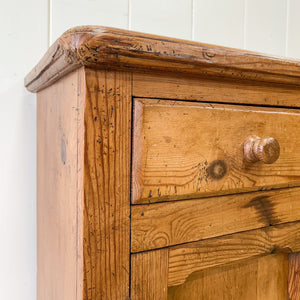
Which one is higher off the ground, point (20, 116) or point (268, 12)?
point (268, 12)

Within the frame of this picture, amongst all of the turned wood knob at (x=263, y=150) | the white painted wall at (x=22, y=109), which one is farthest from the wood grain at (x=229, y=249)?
the white painted wall at (x=22, y=109)

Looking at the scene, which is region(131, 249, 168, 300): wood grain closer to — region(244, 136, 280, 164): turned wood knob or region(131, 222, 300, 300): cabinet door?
region(131, 222, 300, 300): cabinet door

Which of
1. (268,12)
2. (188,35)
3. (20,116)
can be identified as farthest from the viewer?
(268,12)

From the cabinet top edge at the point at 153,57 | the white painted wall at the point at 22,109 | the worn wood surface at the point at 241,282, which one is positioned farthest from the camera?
the white painted wall at the point at 22,109

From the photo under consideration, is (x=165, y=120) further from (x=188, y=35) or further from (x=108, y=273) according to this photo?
(x=188, y=35)

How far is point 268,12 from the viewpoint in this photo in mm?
1042

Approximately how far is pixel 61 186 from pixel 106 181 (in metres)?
0.12

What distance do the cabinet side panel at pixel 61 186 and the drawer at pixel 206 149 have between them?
7 cm

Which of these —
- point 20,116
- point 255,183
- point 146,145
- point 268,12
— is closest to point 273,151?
point 255,183

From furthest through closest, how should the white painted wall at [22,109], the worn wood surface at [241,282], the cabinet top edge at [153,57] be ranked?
the white painted wall at [22,109] → the worn wood surface at [241,282] → the cabinet top edge at [153,57]

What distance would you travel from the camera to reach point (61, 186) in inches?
17.5

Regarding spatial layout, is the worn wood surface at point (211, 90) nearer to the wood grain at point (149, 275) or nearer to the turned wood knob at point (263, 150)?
the turned wood knob at point (263, 150)

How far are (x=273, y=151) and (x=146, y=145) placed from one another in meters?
0.16

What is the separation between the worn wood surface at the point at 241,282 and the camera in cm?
43
